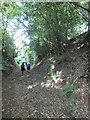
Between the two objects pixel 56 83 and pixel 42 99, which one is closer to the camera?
pixel 42 99

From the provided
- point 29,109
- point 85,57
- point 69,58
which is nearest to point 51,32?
point 69,58

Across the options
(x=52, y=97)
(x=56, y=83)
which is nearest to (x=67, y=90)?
(x=52, y=97)

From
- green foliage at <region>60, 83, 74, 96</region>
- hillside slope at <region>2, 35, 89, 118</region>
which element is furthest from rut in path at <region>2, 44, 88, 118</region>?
green foliage at <region>60, 83, 74, 96</region>

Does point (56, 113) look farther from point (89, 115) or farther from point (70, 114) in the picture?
point (89, 115)

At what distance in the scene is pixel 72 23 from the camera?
54.9ft

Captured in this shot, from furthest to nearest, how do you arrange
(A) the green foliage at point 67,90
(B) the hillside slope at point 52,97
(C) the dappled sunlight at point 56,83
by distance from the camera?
(C) the dappled sunlight at point 56,83 → (A) the green foliage at point 67,90 → (B) the hillside slope at point 52,97

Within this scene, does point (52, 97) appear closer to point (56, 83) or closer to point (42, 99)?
point (42, 99)

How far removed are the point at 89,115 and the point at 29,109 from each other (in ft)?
7.69

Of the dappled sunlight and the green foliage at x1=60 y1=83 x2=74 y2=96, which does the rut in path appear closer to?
the dappled sunlight

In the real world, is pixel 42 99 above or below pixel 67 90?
below

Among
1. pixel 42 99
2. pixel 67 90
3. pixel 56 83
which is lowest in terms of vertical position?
pixel 42 99

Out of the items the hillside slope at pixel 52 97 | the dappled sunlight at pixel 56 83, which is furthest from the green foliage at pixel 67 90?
the dappled sunlight at pixel 56 83

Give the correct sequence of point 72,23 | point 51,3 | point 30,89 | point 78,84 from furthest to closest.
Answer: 1. point 72,23
2. point 51,3
3. point 30,89
4. point 78,84

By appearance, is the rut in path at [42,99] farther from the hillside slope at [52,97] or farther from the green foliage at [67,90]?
the green foliage at [67,90]
